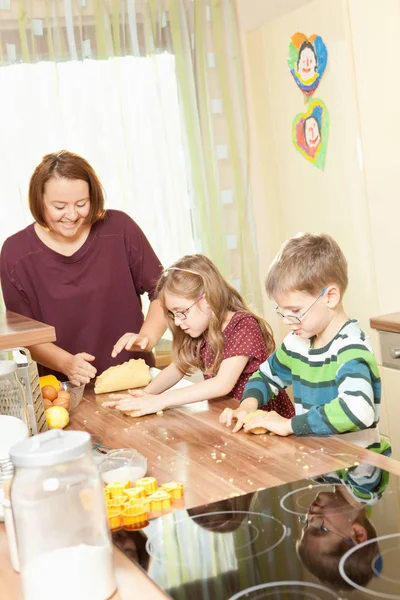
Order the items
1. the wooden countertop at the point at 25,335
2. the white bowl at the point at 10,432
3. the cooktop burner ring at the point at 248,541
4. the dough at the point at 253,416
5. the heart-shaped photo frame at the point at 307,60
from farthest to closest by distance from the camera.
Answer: the heart-shaped photo frame at the point at 307,60
the wooden countertop at the point at 25,335
the dough at the point at 253,416
the white bowl at the point at 10,432
the cooktop burner ring at the point at 248,541

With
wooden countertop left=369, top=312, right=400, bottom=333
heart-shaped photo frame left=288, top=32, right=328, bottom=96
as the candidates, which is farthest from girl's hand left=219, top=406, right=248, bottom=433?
heart-shaped photo frame left=288, top=32, right=328, bottom=96

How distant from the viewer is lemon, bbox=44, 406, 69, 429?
190 centimetres

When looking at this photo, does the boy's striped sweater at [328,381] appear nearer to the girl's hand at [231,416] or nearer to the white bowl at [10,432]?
the girl's hand at [231,416]

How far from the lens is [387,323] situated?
9.14 feet

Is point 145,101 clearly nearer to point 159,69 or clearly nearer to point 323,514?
point 159,69

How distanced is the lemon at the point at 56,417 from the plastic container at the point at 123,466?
40 cm

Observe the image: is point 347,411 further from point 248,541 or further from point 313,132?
point 313,132

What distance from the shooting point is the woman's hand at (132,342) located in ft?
7.34

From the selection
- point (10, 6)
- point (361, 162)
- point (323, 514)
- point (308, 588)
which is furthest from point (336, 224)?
point (308, 588)

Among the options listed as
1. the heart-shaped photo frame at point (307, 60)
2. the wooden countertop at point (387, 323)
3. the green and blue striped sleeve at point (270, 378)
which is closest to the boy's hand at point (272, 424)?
the green and blue striped sleeve at point (270, 378)

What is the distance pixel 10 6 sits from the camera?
3434 millimetres

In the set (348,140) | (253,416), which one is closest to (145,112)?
(348,140)

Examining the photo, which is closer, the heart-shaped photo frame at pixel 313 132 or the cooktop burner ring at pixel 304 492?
the cooktop burner ring at pixel 304 492

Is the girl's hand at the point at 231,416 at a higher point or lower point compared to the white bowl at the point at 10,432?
lower
